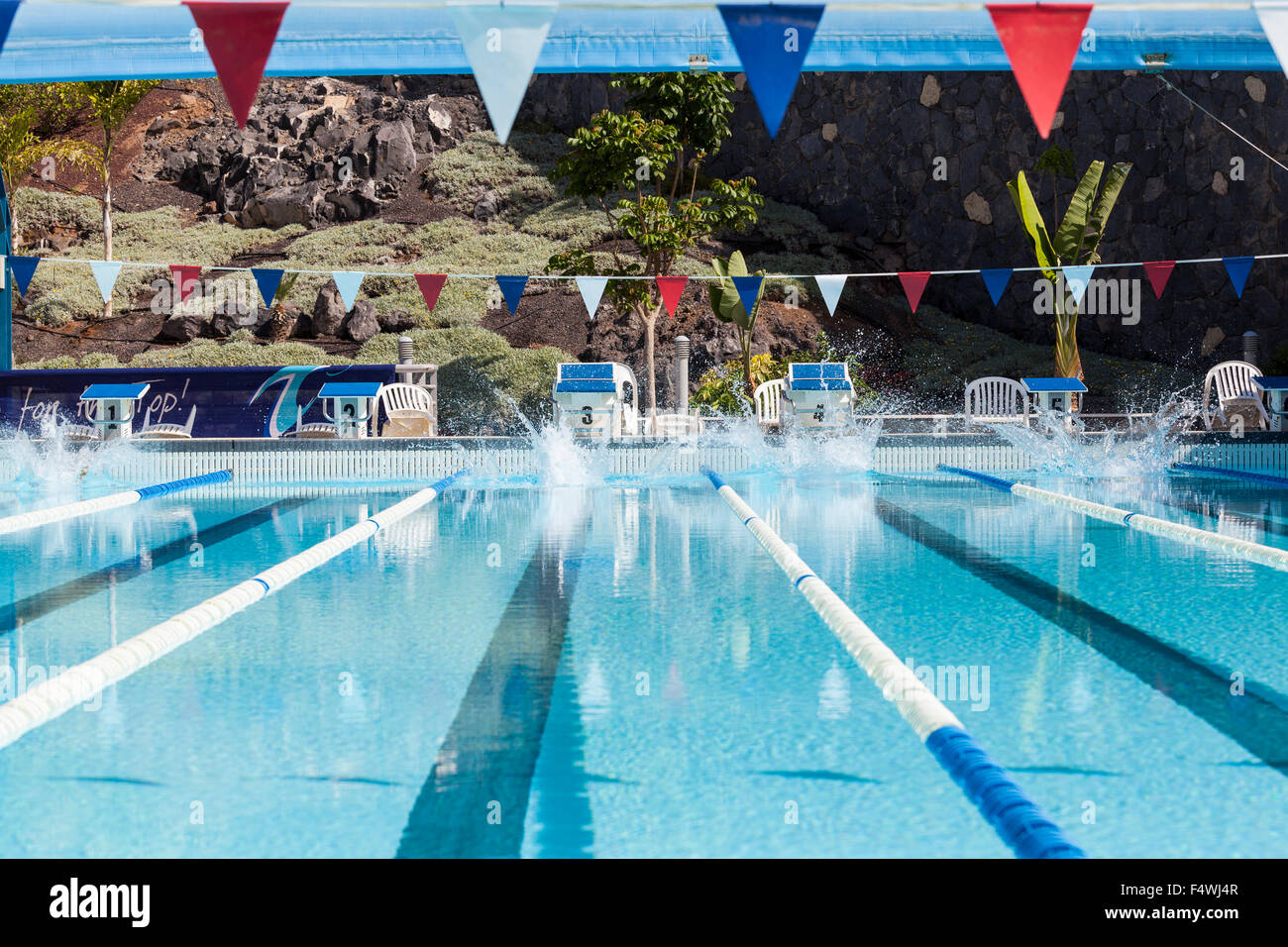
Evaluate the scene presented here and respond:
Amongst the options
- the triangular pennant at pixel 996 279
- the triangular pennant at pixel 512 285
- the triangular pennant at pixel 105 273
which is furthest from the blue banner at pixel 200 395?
the triangular pennant at pixel 996 279

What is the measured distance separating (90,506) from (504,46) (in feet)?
18.0

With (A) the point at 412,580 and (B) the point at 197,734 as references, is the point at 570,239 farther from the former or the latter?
(B) the point at 197,734

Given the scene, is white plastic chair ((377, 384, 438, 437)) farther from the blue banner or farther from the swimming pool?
the swimming pool

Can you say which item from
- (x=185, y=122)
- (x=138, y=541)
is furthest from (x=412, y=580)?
(x=185, y=122)

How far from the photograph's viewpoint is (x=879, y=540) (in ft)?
23.8

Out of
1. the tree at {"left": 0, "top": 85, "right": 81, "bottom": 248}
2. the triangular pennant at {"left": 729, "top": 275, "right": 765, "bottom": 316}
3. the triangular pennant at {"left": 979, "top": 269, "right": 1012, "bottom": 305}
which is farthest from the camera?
the tree at {"left": 0, "top": 85, "right": 81, "bottom": 248}

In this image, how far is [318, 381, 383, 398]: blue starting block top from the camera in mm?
12750

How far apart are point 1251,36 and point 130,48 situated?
23.5 ft

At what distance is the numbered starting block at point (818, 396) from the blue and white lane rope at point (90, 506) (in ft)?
20.9

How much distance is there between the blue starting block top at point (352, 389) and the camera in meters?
12.8

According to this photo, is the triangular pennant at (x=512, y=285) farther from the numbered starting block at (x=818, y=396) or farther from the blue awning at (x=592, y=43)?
the numbered starting block at (x=818, y=396)

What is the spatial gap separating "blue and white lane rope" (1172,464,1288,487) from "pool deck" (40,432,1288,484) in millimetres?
93

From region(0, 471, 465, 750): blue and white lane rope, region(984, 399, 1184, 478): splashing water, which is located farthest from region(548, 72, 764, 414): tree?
region(0, 471, 465, 750): blue and white lane rope

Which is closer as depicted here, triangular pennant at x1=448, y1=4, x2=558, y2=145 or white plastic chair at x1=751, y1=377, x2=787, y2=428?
triangular pennant at x1=448, y1=4, x2=558, y2=145
